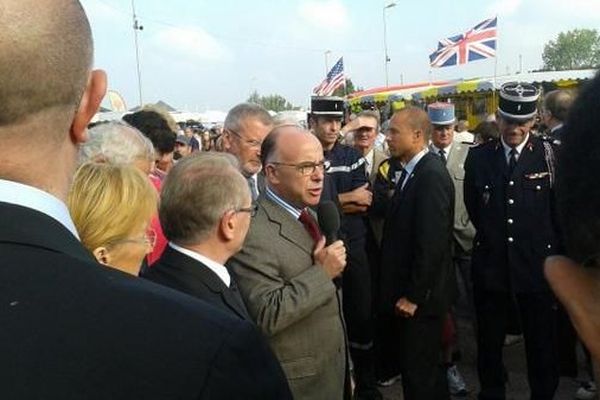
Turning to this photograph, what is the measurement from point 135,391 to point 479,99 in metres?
21.4

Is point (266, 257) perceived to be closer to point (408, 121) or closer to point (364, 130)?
point (408, 121)

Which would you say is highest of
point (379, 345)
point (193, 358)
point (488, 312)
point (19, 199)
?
point (19, 199)

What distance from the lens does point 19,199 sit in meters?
0.89

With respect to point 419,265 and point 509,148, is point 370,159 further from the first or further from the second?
point 419,265

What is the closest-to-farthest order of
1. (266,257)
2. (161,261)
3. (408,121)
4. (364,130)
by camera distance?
(161,261)
(266,257)
(408,121)
(364,130)

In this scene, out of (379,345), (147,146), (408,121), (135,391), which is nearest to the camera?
(135,391)

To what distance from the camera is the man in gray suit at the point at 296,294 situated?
2725 millimetres

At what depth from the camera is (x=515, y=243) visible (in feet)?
14.0

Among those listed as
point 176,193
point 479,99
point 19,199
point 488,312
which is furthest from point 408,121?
point 479,99

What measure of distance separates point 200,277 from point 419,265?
1993 millimetres

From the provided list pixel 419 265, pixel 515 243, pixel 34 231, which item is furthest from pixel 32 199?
pixel 515 243

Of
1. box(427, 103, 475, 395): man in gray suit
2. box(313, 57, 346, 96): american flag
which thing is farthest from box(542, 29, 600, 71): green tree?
box(427, 103, 475, 395): man in gray suit

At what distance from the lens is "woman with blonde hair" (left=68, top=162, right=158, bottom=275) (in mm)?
2025

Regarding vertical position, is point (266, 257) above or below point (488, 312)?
Result: above
